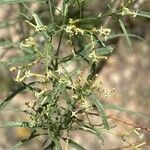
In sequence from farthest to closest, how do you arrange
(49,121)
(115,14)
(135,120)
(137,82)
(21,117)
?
1. (137,82)
2. (135,120)
3. (21,117)
4. (49,121)
5. (115,14)

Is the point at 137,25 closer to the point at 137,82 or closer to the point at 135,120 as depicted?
the point at 137,82

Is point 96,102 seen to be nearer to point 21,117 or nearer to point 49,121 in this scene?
point 49,121

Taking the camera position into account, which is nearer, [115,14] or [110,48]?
[115,14]

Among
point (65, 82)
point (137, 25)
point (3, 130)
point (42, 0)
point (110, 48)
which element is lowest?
point (3, 130)

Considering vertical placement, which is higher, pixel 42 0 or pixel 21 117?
pixel 42 0

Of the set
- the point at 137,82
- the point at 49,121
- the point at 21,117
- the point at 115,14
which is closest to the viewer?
the point at 115,14

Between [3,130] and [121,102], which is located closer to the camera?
[3,130]

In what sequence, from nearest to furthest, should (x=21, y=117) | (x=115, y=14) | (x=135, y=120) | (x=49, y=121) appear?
(x=115, y=14) < (x=49, y=121) < (x=21, y=117) < (x=135, y=120)

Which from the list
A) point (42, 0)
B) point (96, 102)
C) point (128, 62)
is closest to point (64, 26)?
point (42, 0)

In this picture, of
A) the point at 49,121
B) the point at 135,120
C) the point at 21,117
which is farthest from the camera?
the point at 135,120

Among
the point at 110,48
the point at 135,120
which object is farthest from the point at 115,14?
the point at 135,120
